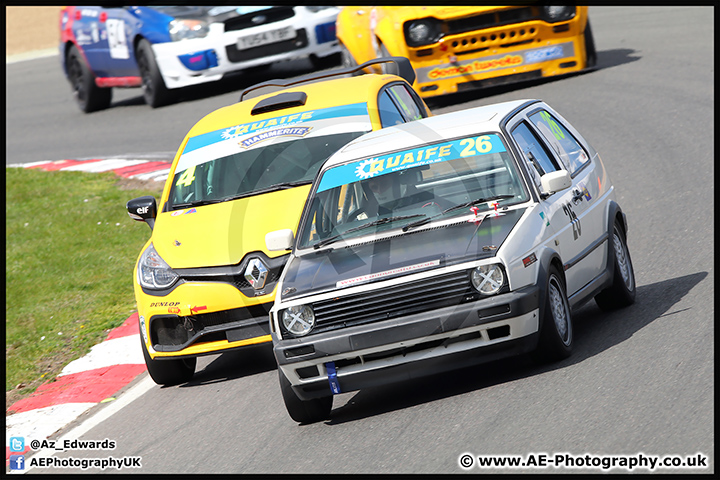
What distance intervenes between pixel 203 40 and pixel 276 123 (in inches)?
340

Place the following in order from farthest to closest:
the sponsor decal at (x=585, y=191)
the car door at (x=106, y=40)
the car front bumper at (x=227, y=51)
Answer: the car door at (x=106, y=40), the car front bumper at (x=227, y=51), the sponsor decal at (x=585, y=191)

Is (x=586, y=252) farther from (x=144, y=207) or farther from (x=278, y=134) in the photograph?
(x=144, y=207)

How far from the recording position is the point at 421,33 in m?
14.5

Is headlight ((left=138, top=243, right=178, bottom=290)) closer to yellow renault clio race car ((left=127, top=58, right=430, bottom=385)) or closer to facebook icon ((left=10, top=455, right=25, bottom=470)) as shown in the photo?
yellow renault clio race car ((left=127, top=58, right=430, bottom=385))

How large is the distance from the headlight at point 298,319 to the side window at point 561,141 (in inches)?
95.1

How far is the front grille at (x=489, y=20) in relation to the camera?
1445 cm

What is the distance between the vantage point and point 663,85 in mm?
14547

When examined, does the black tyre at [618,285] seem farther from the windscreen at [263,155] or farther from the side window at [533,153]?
the windscreen at [263,155]

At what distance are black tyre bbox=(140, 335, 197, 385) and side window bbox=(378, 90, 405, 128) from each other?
256 centimetres

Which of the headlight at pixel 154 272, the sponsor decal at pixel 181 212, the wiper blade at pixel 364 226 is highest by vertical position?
the wiper blade at pixel 364 226

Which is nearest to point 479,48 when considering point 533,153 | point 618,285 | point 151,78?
point 151,78

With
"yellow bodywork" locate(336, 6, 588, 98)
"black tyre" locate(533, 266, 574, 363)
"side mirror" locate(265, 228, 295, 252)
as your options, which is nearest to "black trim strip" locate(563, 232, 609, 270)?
"black tyre" locate(533, 266, 574, 363)

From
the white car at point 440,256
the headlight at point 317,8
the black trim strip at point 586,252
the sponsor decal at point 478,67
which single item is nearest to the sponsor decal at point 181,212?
the white car at point 440,256

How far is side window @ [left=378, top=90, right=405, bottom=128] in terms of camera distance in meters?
8.90
